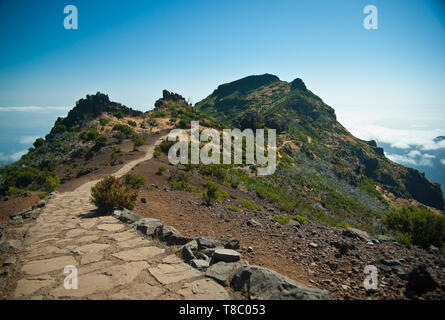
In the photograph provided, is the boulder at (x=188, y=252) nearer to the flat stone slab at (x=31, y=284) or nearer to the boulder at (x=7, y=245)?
the flat stone slab at (x=31, y=284)

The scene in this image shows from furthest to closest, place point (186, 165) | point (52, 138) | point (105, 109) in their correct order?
point (105, 109) < point (52, 138) < point (186, 165)

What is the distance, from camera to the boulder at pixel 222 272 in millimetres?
3270

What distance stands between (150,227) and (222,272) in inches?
87.0

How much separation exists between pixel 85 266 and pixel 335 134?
74249mm

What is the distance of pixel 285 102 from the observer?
251ft

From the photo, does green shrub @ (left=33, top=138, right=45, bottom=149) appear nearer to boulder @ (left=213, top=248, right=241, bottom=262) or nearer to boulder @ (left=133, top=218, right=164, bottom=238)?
boulder @ (left=133, top=218, right=164, bottom=238)

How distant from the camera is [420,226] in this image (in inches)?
274

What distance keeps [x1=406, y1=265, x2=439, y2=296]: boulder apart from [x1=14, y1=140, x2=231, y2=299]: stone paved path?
2672 millimetres

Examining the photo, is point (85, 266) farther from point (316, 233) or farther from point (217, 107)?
point (217, 107)

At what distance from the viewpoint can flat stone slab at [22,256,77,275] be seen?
11.0 ft

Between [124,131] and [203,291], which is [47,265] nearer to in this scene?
[203,291]

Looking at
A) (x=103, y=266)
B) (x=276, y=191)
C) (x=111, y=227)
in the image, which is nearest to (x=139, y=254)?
(x=103, y=266)

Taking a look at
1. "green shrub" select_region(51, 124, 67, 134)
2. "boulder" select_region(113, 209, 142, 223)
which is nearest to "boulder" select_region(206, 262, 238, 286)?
"boulder" select_region(113, 209, 142, 223)

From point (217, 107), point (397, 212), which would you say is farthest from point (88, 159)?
point (217, 107)
